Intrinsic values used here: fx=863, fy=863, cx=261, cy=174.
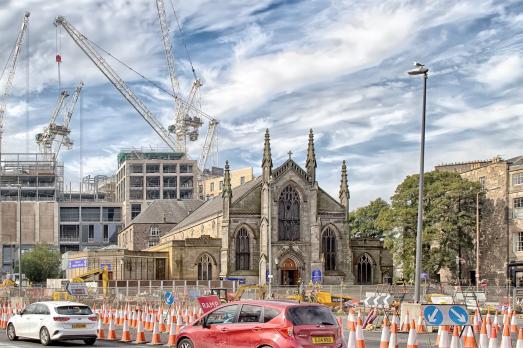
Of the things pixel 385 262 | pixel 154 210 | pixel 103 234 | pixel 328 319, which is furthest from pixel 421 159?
pixel 103 234

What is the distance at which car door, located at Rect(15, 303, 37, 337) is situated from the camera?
26922 mm

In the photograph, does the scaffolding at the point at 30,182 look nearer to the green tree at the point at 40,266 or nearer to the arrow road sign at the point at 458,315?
the green tree at the point at 40,266

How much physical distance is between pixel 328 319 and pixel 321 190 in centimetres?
6181

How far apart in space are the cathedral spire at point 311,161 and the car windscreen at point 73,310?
53341 mm

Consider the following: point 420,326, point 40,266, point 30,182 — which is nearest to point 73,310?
point 420,326

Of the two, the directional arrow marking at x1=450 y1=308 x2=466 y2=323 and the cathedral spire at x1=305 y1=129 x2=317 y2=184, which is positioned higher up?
the cathedral spire at x1=305 y1=129 x2=317 y2=184

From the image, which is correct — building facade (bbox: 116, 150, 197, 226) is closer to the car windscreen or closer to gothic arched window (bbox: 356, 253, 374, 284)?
gothic arched window (bbox: 356, 253, 374, 284)

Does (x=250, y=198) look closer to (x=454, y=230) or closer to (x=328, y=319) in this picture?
(x=454, y=230)

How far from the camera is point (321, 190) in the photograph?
3150 inches

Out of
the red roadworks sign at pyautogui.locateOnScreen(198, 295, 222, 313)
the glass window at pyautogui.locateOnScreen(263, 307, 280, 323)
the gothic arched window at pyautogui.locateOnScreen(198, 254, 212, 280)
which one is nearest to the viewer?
the glass window at pyautogui.locateOnScreen(263, 307, 280, 323)

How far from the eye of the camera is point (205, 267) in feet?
266

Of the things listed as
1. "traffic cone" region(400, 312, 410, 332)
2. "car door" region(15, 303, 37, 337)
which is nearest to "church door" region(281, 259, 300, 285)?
"traffic cone" region(400, 312, 410, 332)

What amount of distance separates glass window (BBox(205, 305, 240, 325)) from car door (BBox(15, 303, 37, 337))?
947 centimetres

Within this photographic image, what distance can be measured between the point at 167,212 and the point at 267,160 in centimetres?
3917
